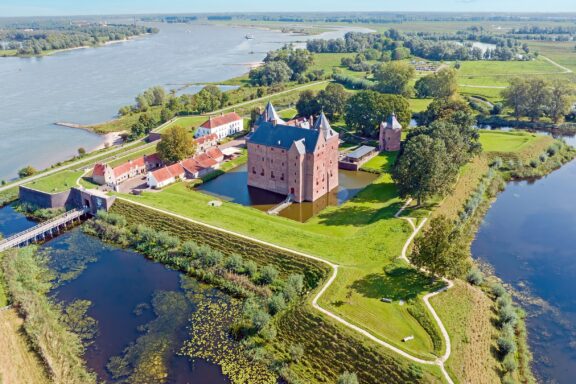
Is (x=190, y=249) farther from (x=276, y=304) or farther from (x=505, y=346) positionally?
(x=505, y=346)

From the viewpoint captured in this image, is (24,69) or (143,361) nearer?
(143,361)

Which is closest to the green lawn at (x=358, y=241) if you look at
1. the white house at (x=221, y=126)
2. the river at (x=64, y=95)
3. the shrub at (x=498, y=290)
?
the shrub at (x=498, y=290)

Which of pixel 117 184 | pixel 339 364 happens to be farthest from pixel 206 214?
pixel 339 364

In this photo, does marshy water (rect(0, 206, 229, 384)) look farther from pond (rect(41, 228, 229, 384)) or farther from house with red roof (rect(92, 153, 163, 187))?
house with red roof (rect(92, 153, 163, 187))

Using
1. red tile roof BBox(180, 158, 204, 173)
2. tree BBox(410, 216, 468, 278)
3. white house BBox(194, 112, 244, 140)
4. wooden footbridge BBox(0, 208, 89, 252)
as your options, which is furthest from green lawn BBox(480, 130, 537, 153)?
wooden footbridge BBox(0, 208, 89, 252)

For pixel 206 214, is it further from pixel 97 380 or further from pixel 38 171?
pixel 38 171
